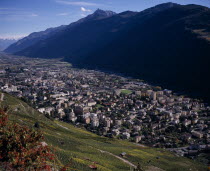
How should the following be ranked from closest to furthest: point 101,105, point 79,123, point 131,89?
point 79,123 → point 101,105 → point 131,89

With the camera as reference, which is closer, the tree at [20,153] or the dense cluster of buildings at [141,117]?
the tree at [20,153]

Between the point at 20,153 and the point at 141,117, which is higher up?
the point at 20,153

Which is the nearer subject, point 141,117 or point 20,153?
point 20,153

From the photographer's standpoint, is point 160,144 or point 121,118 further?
point 121,118

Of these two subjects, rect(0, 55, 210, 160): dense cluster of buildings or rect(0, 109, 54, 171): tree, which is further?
rect(0, 55, 210, 160): dense cluster of buildings

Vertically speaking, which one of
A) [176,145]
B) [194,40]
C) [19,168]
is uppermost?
[194,40]

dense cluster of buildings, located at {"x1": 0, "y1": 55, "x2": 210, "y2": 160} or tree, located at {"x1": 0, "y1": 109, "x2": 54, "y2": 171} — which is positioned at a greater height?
tree, located at {"x1": 0, "y1": 109, "x2": 54, "y2": 171}

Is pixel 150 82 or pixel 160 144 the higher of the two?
pixel 150 82

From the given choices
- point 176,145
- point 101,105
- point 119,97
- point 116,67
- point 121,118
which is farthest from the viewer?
point 116,67

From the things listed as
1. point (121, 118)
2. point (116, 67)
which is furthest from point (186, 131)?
point (116, 67)

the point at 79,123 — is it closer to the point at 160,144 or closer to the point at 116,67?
the point at 160,144

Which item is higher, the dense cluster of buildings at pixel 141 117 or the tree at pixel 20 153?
the tree at pixel 20 153
